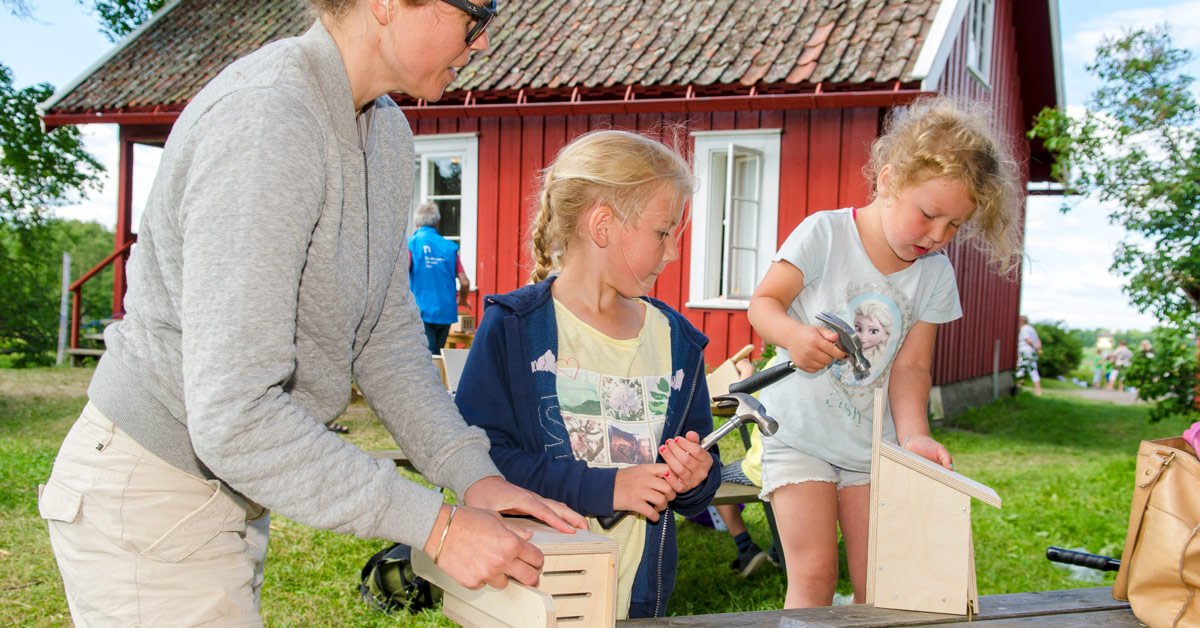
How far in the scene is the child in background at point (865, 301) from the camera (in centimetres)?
259

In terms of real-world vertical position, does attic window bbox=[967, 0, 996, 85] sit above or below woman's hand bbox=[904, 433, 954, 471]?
above

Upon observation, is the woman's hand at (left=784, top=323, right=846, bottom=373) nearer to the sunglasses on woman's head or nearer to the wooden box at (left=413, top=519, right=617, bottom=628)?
the wooden box at (left=413, top=519, right=617, bottom=628)

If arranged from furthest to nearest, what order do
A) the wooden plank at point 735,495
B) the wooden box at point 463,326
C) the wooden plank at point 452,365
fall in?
the wooden box at point 463,326, the wooden plank at point 452,365, the wooden plank at point 735,495

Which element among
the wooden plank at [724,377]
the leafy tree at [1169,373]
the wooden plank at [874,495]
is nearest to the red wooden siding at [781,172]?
the leafy tree at [1169,373]

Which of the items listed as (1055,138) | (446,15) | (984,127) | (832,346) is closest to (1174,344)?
(1055,138)

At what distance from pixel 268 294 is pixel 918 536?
1369mm

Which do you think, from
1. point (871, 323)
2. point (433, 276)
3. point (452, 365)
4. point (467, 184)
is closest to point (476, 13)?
point (871, 323)

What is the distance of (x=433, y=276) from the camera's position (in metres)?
8.12

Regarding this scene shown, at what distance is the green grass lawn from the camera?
3.88 meters

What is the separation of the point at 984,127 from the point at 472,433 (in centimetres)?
181

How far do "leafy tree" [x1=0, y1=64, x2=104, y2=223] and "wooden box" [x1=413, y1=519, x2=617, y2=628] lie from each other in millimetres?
15926

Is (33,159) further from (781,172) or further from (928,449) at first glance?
(928,449)

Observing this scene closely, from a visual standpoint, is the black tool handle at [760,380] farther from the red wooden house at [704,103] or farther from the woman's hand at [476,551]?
the red wooden house at [704,103]

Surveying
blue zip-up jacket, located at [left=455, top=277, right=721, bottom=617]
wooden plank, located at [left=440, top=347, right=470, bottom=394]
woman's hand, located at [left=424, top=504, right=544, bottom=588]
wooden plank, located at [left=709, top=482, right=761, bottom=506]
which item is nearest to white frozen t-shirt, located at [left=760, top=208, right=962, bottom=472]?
blue zip-up jacket, located at [left=455, top=277, right=721, bottom=617]
